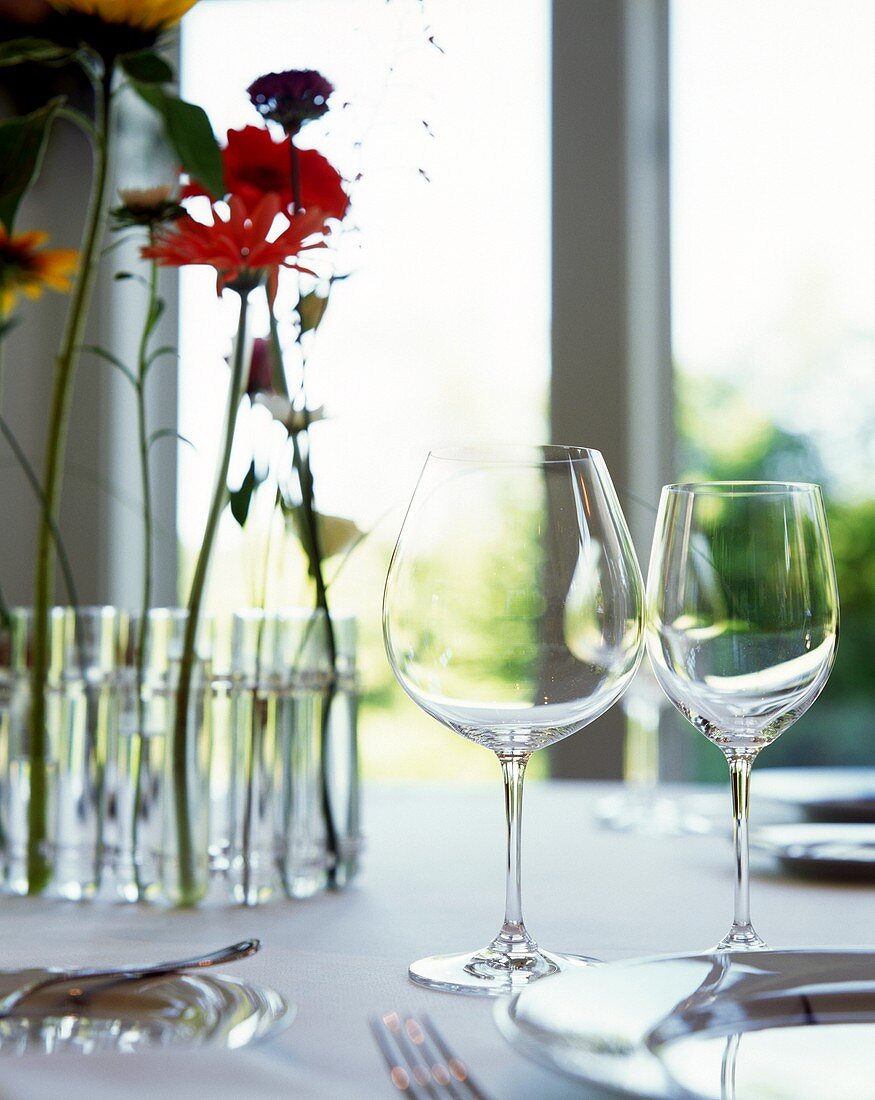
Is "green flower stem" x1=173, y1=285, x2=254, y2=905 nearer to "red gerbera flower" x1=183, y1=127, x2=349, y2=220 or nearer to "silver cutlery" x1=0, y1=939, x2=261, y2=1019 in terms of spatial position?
"red gerbera flower" x1=183, y1=127, x2=349, y2=220

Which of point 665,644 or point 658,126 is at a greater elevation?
point 658,126

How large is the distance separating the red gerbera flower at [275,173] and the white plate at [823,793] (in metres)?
0.58

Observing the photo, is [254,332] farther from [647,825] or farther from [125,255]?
[125,255]

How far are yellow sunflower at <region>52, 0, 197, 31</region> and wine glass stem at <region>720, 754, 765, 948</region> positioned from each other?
20.6 inches

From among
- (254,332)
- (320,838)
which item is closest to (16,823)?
(320,838)

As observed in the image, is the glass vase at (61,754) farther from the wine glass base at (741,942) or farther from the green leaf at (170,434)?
the wine glass base at (741,942)

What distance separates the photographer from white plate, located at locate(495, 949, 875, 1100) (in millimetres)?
381

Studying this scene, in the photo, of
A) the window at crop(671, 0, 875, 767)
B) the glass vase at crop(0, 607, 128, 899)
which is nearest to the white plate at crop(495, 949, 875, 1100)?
the glass vase at crop(0, 607, 128, 899)

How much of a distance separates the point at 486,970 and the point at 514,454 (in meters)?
0.23

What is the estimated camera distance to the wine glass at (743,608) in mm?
563

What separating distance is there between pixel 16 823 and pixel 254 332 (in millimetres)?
365

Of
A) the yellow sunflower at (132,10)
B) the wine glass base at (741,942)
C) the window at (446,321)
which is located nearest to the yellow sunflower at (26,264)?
the yellow sunflower at (132,10)

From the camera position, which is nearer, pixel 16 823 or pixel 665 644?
pixel 665 644

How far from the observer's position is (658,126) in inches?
103
